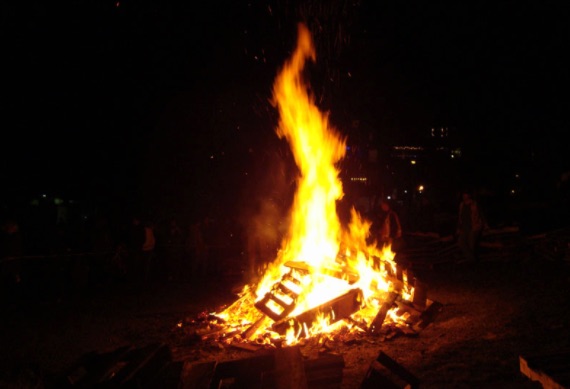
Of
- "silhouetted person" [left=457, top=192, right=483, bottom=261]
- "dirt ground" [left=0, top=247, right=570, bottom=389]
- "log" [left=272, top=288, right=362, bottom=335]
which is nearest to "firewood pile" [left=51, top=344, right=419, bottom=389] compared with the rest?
"dirt ground" [left=0, top=247, right=570, bottom=389]

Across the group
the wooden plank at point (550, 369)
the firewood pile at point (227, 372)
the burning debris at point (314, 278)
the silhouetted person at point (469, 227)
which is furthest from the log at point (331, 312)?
the silhouetted person at point (469, 227)

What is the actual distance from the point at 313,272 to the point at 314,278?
0.11m

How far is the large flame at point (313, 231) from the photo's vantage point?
24.0ft

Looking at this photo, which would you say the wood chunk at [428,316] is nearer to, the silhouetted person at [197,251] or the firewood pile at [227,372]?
the firewood pile at [227,372]

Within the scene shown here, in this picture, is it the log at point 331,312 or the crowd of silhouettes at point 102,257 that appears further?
the crowd of silhouettes at point 102,257

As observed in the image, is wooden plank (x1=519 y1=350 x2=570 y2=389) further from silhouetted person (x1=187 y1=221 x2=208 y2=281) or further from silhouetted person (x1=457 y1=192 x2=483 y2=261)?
silhouetted person (x1=187 y1=221 x2=208 y2=281)

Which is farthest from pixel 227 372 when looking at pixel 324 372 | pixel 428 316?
pixel 428 316

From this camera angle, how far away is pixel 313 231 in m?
9.12

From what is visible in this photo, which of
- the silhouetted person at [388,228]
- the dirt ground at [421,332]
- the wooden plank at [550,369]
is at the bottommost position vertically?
the dirt ground at [421,332]

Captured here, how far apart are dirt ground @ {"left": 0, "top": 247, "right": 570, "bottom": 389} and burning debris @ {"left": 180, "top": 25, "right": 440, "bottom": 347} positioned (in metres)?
0.45

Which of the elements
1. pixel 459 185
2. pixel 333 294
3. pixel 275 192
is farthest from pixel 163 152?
pixel 459 185

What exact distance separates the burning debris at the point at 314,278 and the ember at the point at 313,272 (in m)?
0.01

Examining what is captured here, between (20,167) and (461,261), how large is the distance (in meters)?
15.0

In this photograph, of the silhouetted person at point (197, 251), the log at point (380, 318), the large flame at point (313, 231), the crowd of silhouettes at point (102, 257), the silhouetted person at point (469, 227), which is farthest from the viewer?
the silhouetted person at point (197, 251)
